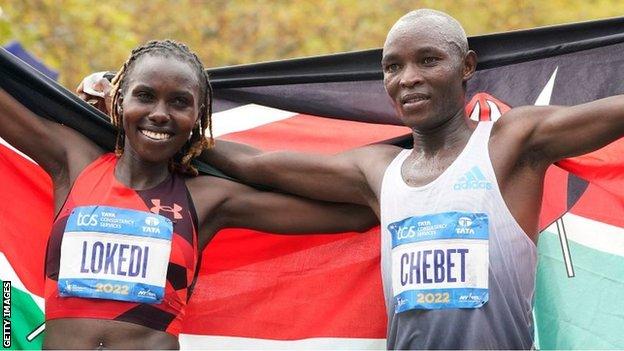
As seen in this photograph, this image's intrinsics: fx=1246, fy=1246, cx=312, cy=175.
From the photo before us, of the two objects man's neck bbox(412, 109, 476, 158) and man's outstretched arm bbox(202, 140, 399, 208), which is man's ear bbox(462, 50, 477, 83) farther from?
man's outstretched arm bbox(202, 140, 399, 208)

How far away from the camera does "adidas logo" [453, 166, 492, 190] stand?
5.43 metres

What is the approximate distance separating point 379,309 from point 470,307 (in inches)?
41.9

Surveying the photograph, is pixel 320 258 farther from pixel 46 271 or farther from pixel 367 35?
pixel 367 35

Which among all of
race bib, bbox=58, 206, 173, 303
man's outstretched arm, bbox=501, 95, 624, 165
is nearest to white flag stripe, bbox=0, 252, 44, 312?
race bib, bbox=58, 206, 173, 303

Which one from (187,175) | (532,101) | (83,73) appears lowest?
(187,175)

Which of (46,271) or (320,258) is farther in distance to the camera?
(320,258)

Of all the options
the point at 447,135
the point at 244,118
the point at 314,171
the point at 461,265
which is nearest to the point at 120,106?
the point at 244,118

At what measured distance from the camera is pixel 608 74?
5.95 metres

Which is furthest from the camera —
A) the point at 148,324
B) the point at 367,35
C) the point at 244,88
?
the point at 367,35

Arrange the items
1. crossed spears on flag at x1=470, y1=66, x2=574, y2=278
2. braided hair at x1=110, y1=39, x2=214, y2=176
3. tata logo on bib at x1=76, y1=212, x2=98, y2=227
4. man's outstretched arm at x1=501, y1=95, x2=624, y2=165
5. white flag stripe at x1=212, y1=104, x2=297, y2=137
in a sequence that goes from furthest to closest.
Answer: white flag stripe at x1=212, y1=104, x2=297, y2=137 < crossed spears on flag at x1=470, y1=66, x2=574, y2=278 < braided hair at x1=110, y1=39, x2=214, y2=176 < tata logo on bib at x1=76, y1=212, x2=98, y2=227 < man's outstretched arm at x1=501, y1=95, x2=624, y2=165

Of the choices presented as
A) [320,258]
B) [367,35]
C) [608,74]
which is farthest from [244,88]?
[367,35]

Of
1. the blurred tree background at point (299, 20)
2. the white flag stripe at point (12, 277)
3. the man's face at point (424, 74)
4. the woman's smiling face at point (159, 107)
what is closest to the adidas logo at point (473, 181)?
the man's face at point (424, 74)

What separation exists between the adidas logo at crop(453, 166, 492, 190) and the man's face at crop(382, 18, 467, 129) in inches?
11.6

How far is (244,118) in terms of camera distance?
658cm
